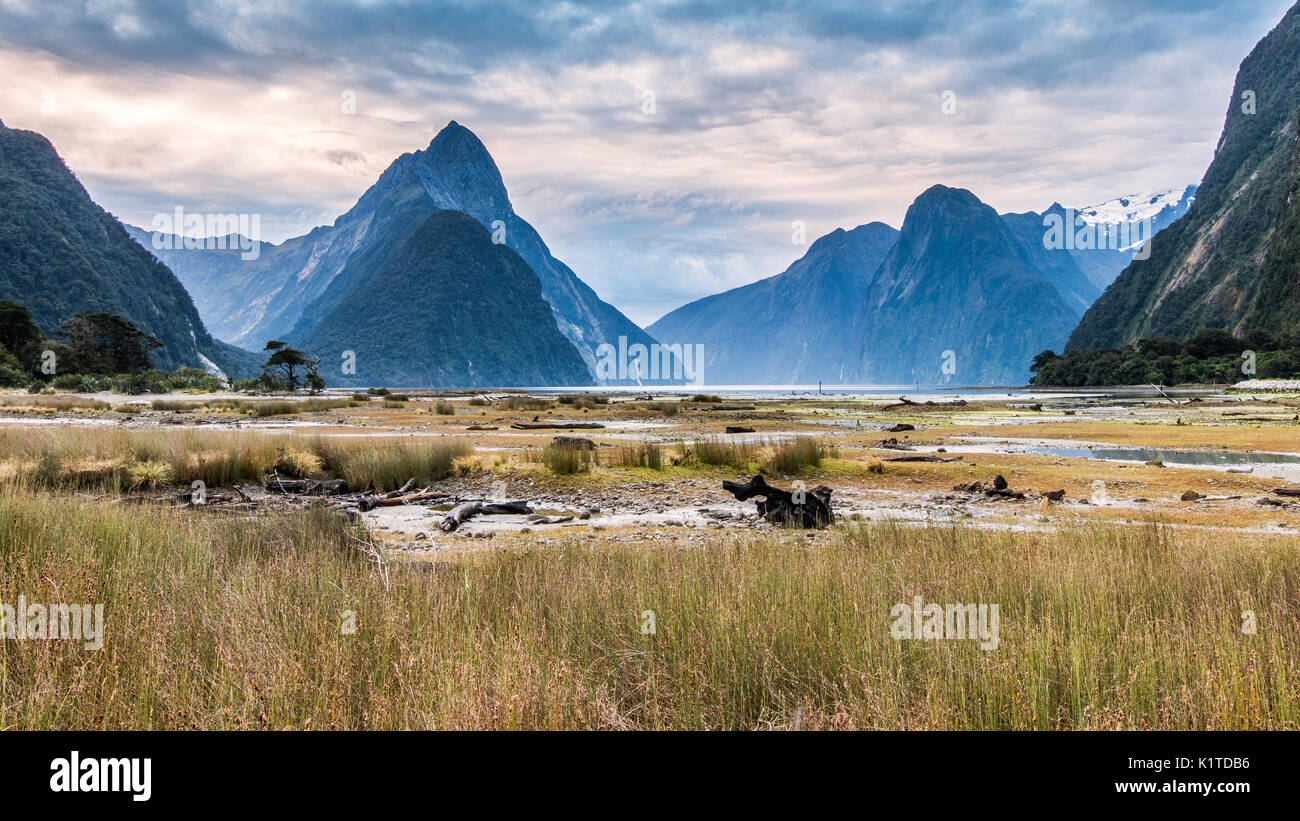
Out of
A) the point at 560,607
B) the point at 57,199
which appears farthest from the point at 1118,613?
the point at 57,199

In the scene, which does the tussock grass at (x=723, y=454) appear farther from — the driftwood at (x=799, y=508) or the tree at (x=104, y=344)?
the tree at (x=104, y=344)

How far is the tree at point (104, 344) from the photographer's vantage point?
61344 mm

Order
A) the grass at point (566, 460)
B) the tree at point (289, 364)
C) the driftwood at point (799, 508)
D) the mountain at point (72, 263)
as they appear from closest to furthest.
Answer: the driftwood at point (799, 508) < the grass at point (566, 460) < the tree at point (289, 364) < the mountain at point (72, 263)

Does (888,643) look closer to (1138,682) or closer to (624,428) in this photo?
(1138,682)

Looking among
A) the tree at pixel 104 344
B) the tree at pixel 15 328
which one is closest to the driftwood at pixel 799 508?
the tree at pixel 104 344

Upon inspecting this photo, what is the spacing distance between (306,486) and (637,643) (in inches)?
452

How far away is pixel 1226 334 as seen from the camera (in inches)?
3398

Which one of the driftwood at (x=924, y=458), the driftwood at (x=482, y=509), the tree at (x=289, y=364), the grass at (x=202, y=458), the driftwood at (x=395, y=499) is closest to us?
the driftwood at (x=482, y=509)

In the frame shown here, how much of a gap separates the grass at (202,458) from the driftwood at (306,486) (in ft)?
1.84

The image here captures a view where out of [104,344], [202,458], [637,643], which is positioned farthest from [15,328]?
[637,643]

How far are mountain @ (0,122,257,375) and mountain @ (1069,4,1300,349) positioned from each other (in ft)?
503

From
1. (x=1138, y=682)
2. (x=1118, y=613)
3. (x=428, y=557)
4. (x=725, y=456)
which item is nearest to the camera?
(x=1138, y=682)

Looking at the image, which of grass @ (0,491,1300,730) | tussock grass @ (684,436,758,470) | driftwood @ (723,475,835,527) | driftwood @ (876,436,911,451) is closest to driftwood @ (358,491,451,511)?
grass @ (0,491,1300,730)
